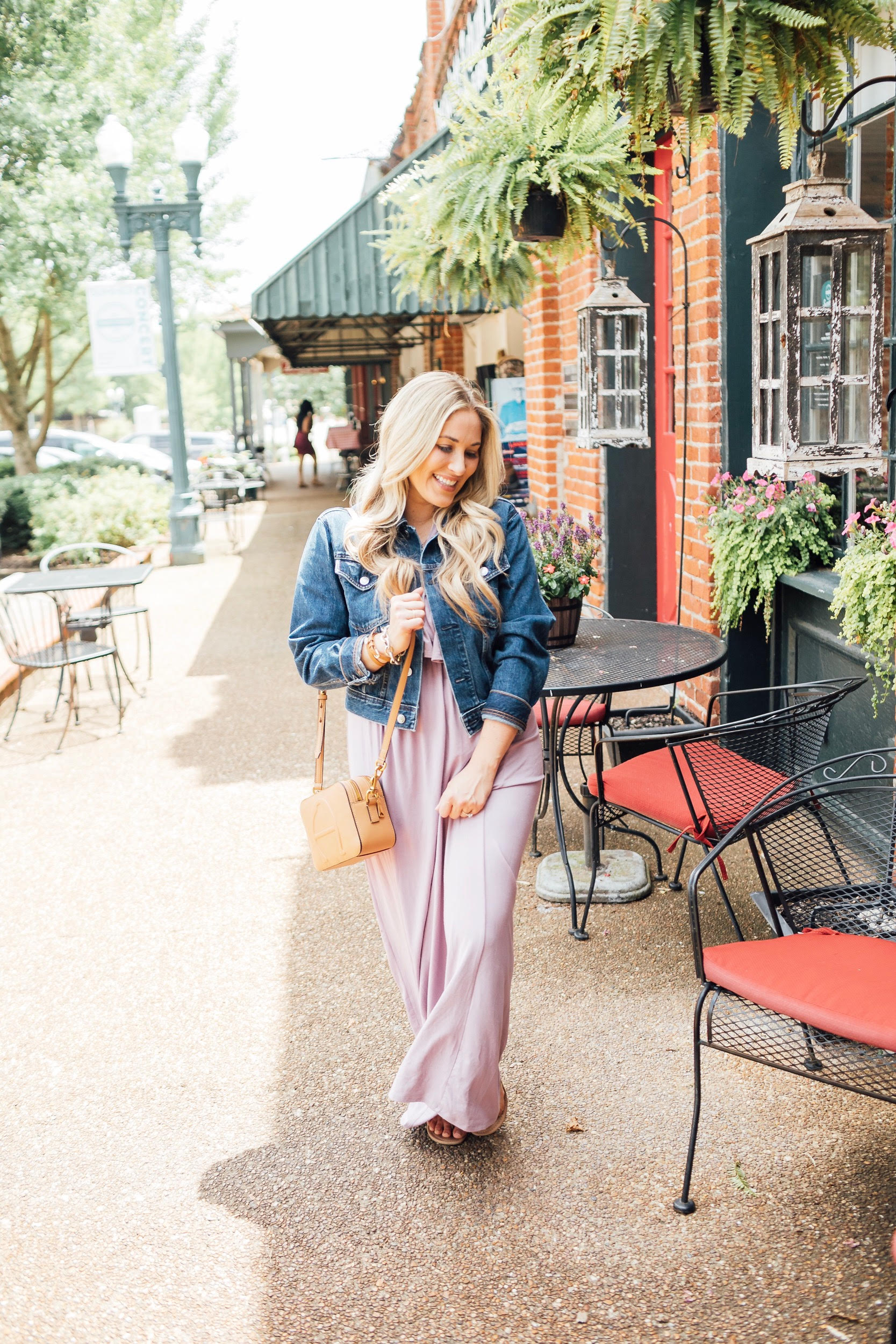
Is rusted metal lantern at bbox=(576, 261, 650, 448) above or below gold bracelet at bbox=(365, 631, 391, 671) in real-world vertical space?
above

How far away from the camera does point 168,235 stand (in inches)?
549

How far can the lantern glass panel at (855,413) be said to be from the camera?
298 centimetres

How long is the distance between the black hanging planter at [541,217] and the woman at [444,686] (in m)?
2.40

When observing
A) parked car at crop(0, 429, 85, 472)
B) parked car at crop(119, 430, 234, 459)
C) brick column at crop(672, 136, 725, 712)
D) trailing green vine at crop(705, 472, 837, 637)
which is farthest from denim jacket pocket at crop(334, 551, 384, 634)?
parked car at crop(119, 430, 234, 459)

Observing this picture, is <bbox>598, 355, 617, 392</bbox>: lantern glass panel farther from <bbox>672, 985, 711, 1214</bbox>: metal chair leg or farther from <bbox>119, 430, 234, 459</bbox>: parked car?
<bbox>119, 430, 234, 459</bbox>: parked car

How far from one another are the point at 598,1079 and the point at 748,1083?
0.38 meters

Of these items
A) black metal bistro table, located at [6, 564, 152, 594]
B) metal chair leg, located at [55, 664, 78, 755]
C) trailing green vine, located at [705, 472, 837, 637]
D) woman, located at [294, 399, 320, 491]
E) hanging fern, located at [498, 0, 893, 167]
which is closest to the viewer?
hanging fern, located at [498, 0, 893, 167]

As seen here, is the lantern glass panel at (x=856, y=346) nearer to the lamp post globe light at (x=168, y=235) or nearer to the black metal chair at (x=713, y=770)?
the black metal chair at (x=713, y=770)

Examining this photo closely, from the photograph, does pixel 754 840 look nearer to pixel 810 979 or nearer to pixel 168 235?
pixel 810 979

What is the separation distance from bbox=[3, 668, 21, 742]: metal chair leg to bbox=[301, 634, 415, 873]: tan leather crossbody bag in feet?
16.2

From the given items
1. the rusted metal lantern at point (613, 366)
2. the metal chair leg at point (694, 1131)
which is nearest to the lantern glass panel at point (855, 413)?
the metal chair leg at point (694, 1131)

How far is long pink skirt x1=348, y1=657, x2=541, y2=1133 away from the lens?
9.02 ft

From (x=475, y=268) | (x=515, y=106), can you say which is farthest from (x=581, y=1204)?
(x=475, y=268)

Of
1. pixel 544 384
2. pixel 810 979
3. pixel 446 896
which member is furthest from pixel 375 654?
pixel 544 384
